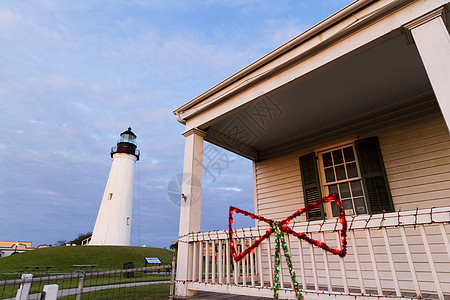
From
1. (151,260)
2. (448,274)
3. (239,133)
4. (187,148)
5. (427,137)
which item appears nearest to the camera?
(448,274)

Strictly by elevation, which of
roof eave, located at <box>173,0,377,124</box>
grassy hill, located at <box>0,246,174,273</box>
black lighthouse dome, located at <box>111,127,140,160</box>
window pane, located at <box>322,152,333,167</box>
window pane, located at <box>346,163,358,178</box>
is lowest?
grassy hill, located at <box>0,246,174,273</box>

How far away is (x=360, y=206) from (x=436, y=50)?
2.75 metres

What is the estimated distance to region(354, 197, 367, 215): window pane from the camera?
3880mm

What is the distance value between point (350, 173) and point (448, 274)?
6.05 ft

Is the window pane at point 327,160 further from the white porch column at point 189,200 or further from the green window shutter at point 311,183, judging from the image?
the white porch column at point 189,200

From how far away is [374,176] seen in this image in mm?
3883

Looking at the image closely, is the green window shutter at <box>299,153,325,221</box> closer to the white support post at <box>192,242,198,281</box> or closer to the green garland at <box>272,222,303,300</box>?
the green garland at <box>272,222,303,300</box>

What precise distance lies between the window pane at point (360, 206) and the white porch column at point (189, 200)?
279cm

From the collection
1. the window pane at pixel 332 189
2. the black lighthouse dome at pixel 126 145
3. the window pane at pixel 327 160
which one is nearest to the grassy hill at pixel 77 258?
the black lighthouse dome at pixel 126 145

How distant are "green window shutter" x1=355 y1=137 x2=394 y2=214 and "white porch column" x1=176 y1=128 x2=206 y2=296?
9.56ft

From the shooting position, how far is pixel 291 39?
3020 millimetres

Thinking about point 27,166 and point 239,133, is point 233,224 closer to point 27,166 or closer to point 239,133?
point 239,133

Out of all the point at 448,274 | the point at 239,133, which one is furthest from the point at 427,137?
the point at 239,133

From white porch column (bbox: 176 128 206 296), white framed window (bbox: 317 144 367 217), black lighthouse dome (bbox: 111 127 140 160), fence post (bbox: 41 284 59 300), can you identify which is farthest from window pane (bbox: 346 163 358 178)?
black lighthouse dome (bbox: 111 127 140 160)
